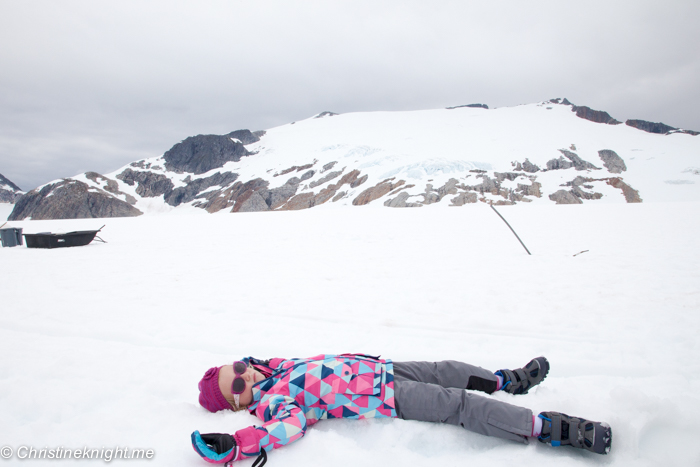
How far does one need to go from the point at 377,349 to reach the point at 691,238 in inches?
357

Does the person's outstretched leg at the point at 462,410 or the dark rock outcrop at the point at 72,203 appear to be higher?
the dark rock outcrop at the point at 72,203

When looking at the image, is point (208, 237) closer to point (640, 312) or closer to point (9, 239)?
point (9, 239)

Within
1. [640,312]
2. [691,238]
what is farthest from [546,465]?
[691,238]

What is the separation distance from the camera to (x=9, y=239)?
1125 cm

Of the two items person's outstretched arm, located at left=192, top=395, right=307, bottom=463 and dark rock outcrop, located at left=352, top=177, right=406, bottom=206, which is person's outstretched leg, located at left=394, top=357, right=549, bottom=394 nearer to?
person's outstretched arm, located at left=192, top=395, right=307, bottom=463

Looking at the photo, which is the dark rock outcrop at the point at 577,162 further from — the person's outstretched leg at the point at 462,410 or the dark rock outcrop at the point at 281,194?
the person's outstretched leg at the point at 462,410

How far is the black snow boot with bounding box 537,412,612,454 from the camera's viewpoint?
1.93m

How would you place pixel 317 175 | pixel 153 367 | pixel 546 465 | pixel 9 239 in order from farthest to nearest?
pixel 317 175 → pixel 9 239 → pixel 153 367 → pixel 546 465

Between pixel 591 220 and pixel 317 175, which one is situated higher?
pixel 317 175

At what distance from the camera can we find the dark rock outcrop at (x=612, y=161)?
58631 mm

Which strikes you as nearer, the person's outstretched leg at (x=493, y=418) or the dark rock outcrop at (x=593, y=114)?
the person's outstretched leg at (x=493, y=418)

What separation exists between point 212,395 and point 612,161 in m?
78.2

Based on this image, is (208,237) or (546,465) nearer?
(546,465)

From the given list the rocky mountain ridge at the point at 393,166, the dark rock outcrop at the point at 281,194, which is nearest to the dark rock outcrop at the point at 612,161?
the rocky mountain ridge at the point at 393,166
